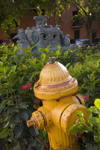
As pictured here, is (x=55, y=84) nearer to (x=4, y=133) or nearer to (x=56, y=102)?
(x=56, y=102)

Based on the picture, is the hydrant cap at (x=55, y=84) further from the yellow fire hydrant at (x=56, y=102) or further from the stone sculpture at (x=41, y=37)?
the stone sculpture at (x=41, y=37)

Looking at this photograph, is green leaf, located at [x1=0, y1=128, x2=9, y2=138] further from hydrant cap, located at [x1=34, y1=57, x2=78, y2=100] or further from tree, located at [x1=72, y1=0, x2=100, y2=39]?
tree, located at [x1=72, y1=0, x2=100, y2=39]

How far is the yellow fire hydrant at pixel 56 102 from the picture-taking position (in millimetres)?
1068

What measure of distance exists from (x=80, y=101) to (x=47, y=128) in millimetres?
394

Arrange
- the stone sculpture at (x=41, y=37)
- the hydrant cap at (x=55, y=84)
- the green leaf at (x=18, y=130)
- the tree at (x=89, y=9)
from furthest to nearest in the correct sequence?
the tree at (x=89, y=9) < the stone sculpture at (x=41, y=37) < the green leaf at (x=18, y=130) < the hydrant cap at (x=55, y=84)

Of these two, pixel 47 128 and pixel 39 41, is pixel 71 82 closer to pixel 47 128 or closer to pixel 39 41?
pixel 47 128

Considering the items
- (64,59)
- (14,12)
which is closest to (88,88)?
(64,59)

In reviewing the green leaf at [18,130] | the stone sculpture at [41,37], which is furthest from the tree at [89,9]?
the green leaf at [18,130]

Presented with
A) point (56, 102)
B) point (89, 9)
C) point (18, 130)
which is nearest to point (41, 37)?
point (18, 130)

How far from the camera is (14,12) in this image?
37.4 feet

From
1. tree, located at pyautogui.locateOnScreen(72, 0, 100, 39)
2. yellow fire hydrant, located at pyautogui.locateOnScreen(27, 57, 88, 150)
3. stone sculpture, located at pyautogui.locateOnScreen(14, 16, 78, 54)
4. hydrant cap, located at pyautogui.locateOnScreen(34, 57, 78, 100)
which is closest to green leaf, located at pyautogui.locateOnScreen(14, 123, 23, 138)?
yellow fire hydrant, located at pyautogui.locateOnScreen(27, 57, 88, 150)

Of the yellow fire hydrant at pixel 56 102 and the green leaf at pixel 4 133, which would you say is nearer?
the yellow fire hydrant at pixel 56 102

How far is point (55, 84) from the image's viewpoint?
42.7 inches

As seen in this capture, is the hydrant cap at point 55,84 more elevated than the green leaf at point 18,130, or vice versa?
the hydrant cap at point 55,84
